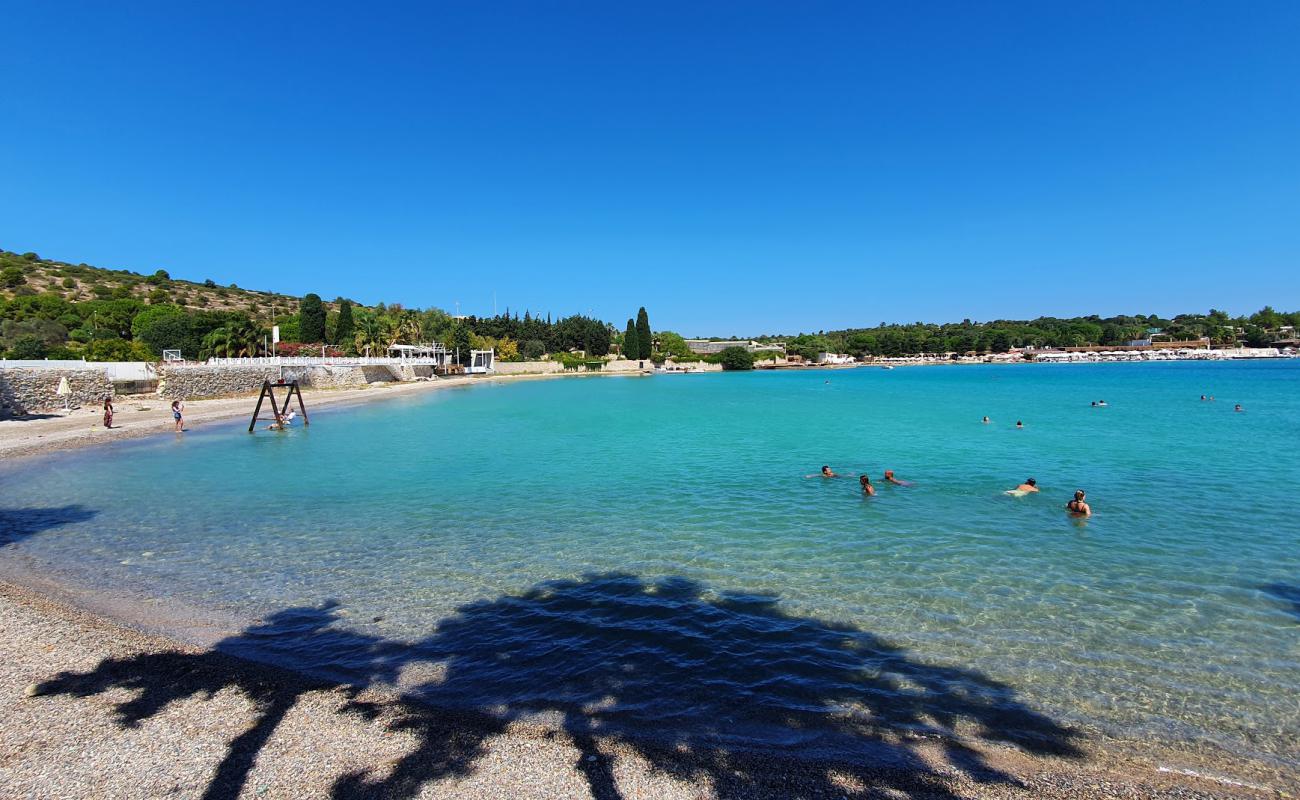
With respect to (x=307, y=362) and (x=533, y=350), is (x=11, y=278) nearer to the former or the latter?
(x=307, y=362)

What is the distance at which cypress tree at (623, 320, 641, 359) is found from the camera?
130250 mm

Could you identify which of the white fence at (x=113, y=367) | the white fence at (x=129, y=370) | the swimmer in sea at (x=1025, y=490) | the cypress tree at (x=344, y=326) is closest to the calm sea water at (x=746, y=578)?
the swimmer in sea at (x=1025, y=490)

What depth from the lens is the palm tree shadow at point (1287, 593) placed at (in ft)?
26.7

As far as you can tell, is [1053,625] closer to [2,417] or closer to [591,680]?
[591,680]

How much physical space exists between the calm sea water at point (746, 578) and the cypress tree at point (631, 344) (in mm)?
109294

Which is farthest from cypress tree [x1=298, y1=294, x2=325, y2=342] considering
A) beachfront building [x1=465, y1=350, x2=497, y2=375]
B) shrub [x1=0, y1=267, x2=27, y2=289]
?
shrub [x1=0, y1=267, x2=27, y2=289]

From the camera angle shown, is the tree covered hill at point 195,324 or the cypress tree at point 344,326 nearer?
the tree covered hill at point 195,324

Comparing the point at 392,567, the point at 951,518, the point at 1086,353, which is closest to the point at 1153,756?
the point at 951,518

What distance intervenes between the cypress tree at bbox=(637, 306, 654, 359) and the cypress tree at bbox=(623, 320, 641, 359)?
1.46ft

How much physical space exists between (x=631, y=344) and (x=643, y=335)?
329 cm

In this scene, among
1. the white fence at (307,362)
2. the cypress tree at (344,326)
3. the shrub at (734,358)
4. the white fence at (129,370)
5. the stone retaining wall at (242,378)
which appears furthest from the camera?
the shrub at (734,358)

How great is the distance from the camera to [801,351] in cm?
18050

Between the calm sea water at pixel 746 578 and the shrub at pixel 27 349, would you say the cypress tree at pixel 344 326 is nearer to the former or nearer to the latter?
the shrub at pixel 27 349

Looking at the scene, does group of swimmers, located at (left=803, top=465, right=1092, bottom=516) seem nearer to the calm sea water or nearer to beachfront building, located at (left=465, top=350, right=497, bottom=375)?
the calm sea water
